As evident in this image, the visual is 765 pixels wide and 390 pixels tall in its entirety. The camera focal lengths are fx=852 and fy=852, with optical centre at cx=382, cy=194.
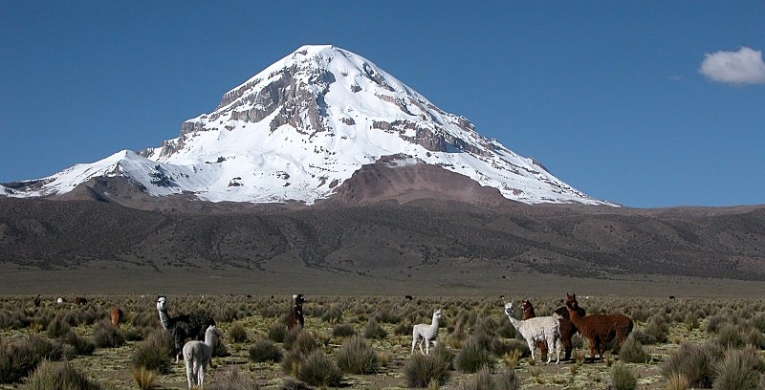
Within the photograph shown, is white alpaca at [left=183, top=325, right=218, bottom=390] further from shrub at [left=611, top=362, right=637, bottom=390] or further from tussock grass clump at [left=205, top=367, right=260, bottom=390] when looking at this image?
shrub at [left=611, top=362, right=637, bottom=390]

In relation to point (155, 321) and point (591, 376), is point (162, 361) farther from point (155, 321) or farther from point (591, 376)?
point (155, 321)

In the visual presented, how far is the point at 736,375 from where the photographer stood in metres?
13.0

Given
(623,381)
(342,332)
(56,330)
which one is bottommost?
(623,381)

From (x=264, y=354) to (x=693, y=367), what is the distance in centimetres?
881

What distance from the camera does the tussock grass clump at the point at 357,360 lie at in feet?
55.6

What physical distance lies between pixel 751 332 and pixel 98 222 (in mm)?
127713

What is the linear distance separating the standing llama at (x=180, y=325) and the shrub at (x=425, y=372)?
16.0 feet

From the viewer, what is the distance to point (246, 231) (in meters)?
134

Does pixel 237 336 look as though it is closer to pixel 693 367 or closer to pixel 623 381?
pixel 623 381

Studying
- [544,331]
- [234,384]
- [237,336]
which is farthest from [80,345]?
[544,331]

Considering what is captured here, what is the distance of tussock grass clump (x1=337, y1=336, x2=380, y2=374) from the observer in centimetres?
1695

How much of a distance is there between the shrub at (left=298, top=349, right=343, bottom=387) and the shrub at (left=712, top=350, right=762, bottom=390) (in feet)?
20.6

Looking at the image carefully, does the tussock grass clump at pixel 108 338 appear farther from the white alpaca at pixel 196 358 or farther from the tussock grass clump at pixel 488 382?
the tussock grass clump at pixel 488 382

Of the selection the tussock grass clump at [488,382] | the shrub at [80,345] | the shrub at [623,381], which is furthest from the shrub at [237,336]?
the shrub at [623,381]
